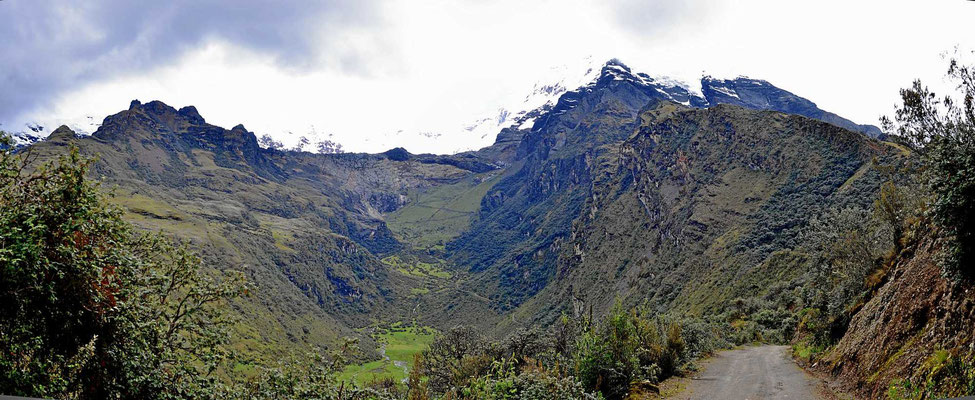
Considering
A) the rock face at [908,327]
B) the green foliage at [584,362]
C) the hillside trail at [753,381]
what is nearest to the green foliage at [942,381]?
the rock face at [908,327]

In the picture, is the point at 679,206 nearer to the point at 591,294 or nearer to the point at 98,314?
the point at 591,294

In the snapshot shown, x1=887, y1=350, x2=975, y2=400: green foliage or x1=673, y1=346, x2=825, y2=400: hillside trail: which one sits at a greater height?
x1=887, y1=350, x2=975, y2=400: green foliage

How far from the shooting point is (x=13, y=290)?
25.0 feet

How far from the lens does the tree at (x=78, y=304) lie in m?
7.76

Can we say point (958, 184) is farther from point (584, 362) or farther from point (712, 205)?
point (712, 205)

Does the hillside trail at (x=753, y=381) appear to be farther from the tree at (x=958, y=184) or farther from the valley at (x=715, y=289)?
the tree at (x=958, y=184)

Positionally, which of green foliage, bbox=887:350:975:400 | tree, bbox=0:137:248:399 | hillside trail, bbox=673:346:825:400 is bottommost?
hillside trail, bbox=673:346:825:400

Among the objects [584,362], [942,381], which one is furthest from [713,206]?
[942,381]

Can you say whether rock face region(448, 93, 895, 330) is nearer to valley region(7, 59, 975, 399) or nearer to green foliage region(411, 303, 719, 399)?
valley region(7, 59, 975, 399)

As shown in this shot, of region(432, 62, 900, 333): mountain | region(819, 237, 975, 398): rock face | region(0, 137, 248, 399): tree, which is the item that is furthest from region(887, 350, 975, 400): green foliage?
region(432, 62, 900, 333): mountain

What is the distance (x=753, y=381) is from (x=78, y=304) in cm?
2217

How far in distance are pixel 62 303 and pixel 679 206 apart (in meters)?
155

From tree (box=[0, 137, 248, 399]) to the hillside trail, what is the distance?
1636cm

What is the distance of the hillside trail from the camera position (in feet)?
54.0
